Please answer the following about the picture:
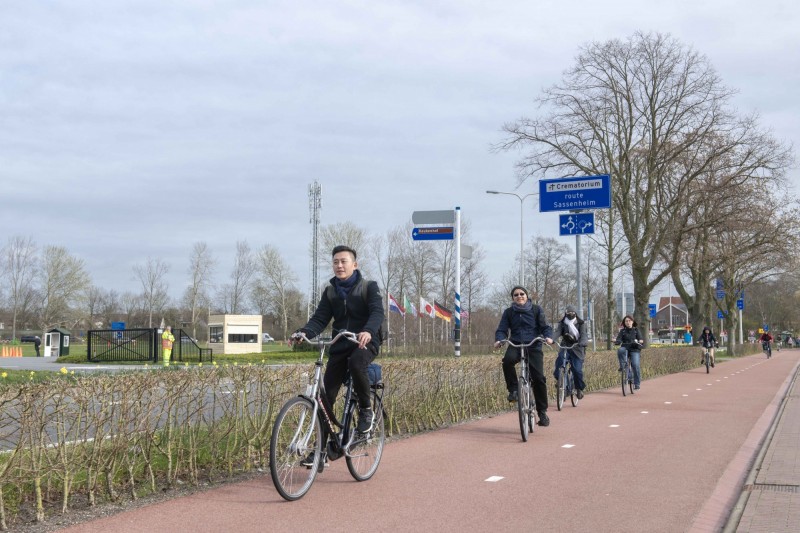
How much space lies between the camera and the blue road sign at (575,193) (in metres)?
17.4

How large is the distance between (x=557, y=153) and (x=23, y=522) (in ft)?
84.1

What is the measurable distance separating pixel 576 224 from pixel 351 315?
12600mm

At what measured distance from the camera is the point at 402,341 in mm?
31828

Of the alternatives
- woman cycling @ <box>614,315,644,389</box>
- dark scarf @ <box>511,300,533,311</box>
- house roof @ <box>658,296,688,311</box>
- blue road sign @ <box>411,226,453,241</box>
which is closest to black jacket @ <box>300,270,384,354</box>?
dark scarf @ <box>511,300,533,311</box>

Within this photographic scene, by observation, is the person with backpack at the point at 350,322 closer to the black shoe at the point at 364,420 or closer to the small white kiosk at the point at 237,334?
the black shoe at the point at 364,420

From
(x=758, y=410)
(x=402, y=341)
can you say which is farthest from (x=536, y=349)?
(x=402, y=341)

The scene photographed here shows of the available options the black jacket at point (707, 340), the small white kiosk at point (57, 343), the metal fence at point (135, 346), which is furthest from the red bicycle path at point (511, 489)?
the small white kiosk at point (57, 343)

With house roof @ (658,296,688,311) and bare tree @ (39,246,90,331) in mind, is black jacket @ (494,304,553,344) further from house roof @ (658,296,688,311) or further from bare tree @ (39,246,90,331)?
house roof @ (658,296,688,311)

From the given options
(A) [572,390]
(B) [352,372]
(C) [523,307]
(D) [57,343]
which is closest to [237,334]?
(D) [57,343]

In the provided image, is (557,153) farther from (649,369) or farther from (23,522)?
(23,522)

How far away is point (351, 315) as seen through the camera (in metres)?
5.95

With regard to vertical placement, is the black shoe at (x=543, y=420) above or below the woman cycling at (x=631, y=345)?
below

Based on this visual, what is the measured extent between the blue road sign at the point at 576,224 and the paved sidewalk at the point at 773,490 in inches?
344

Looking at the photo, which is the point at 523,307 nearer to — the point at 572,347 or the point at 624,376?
the point at 572,347
